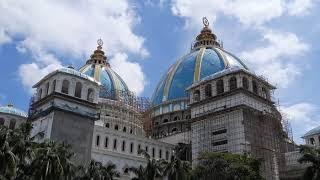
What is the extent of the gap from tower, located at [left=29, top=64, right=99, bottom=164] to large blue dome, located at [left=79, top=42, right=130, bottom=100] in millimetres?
22930

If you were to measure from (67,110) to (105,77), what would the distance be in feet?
108

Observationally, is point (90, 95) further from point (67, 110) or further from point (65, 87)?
point (67, 110)

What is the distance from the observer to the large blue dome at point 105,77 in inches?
3370

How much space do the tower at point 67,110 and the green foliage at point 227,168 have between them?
17.8 m

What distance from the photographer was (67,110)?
5616 cm

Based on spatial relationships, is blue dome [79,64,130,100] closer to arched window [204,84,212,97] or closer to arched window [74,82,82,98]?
arched window [74,82,82,98]

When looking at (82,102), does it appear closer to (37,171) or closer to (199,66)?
(37,171)

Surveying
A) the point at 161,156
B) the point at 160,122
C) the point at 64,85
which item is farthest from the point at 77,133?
the point at 160,122

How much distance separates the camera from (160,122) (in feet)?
284

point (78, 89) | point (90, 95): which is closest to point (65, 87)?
point (78, 89)

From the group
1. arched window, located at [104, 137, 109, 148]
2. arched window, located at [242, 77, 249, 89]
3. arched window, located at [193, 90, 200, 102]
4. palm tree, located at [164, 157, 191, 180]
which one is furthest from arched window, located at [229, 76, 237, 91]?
palm tree, located at [164, 157, 191, 180]

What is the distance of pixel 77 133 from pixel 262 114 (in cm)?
2759

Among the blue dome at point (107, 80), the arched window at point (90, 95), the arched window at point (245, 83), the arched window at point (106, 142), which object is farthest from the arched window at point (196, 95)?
the blue dome at point (107, 80)

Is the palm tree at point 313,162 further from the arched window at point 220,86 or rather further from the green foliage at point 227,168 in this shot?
the arched window at point 220,86
